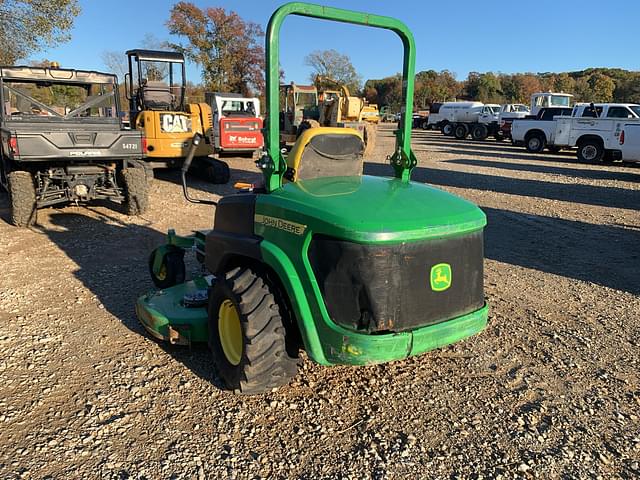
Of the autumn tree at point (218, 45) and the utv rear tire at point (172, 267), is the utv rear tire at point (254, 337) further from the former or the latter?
the autumn tree at point (218, 45)

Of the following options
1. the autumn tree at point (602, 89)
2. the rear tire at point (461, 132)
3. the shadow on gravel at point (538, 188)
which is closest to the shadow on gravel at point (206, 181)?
the shadow on gravel at point (538, 188)

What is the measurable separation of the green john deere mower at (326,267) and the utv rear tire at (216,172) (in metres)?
8.21

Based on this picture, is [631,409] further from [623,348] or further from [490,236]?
[490,236]

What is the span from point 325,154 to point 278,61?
0.80 metres

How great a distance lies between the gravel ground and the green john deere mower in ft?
1.12

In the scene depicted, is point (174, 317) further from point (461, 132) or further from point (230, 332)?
point (461, 132)

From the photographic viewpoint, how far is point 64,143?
23.7ft

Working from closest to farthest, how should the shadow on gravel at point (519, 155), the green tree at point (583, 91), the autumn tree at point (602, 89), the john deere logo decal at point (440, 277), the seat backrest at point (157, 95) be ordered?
the john deere logo decal at point (440, 277), the seat backrest at point (157, 95), the shadow on gravel at point (519, 155), the autumn tree at point (602, 89), the green tree at point (583, 91)

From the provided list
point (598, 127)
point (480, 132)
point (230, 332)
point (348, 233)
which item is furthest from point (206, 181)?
point (480, 132)

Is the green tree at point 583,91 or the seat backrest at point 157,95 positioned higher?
the green tree at point 583,91

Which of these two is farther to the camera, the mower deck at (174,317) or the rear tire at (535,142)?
the rear tire at (535,142)

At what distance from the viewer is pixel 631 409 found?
129 inches

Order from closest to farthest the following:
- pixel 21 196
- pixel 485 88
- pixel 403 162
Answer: pixel 403 162 → pixel 21 196 → pixel 485 88

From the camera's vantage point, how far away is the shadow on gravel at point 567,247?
6.05m
